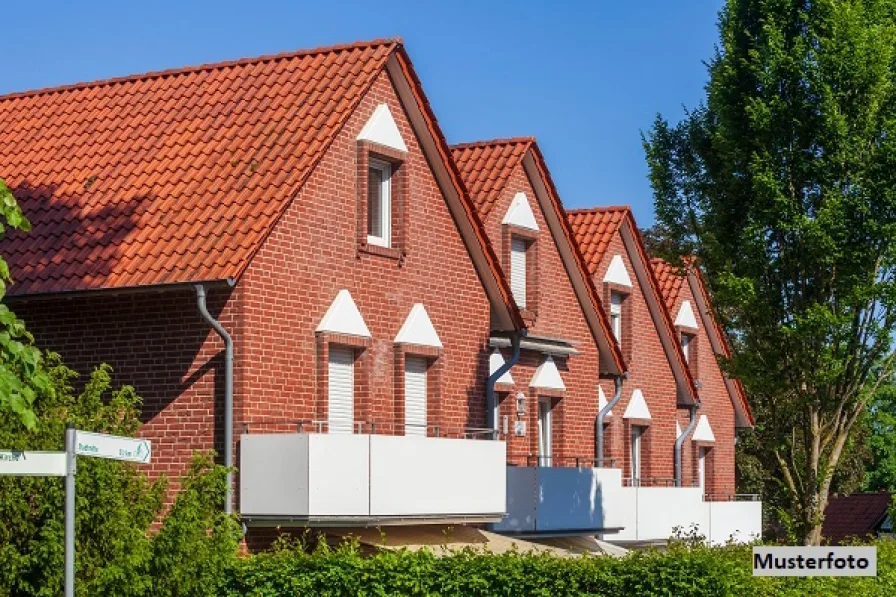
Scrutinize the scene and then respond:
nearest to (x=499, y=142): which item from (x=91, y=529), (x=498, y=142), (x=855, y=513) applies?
(x=498, y=142)

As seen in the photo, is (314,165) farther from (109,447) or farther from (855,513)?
(855,513)

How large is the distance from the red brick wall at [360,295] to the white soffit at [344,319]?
0.34 feet

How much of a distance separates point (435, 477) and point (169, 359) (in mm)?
4158

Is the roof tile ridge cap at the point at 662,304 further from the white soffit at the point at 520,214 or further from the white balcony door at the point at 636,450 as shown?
the white soffit at the point at 520,214

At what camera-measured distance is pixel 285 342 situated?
2467 centimetres

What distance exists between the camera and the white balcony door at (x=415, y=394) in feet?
91.2

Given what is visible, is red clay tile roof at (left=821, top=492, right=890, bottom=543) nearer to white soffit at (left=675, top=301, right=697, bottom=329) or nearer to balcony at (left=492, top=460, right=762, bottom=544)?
white soffit at (left=675, top=301, right=697, bottom=329)

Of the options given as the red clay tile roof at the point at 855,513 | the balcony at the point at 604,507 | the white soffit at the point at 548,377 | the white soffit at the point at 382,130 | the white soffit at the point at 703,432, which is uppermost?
the white soffit at the point at 382,130

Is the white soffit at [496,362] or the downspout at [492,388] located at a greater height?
the white soffit at [496,362]

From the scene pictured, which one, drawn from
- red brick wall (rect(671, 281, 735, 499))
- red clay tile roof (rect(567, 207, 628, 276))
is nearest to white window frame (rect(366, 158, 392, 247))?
red clay tile roof (rect(567, 207, 628, 276))

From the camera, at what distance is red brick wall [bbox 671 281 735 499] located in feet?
145

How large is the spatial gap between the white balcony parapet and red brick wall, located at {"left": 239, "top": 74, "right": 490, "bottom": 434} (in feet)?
2.51

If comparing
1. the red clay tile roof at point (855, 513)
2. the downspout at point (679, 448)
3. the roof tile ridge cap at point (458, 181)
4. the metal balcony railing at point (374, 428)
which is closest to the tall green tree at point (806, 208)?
the roof tile ridge cap at point (458, 181)

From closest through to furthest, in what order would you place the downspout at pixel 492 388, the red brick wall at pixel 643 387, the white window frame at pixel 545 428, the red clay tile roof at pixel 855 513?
1. the downspout at pixel 492 388
2. the white window frame at pixel 545 428
3. the red brick wall at pixel 643 387
4. the red clay tile roof at pixel 855 513
